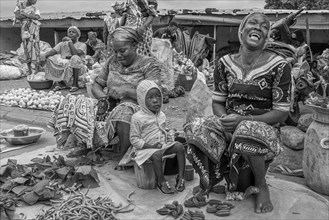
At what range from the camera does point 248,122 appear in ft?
9.64

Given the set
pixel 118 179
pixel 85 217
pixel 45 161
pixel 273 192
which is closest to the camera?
pixel 85 217

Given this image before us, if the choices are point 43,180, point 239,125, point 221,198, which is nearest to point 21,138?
point 43,180

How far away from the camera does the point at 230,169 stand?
3.20 meters

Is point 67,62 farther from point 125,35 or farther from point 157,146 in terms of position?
point 157,146

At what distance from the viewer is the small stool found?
11.4ft

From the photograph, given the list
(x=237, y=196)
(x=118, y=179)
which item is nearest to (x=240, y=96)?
(x=237, y=196)

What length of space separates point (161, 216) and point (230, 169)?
0.68 m

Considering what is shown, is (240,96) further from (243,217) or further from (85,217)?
(85,217)

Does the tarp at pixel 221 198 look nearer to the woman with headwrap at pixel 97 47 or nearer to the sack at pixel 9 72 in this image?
the woman with headwrap at pixel 97 47

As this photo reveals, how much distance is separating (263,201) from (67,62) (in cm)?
702

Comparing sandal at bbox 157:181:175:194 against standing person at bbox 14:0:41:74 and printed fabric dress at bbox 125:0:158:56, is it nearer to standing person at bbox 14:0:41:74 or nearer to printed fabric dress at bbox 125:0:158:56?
printed fabric dress at bbox 125:0:158:56

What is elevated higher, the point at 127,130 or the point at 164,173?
the point at 127,130

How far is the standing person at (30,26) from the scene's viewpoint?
10.5 m

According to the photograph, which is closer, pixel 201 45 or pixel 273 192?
pixel 273 192
